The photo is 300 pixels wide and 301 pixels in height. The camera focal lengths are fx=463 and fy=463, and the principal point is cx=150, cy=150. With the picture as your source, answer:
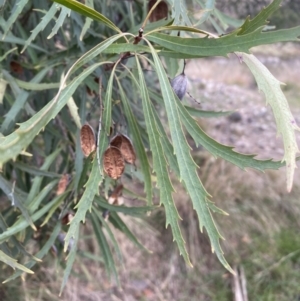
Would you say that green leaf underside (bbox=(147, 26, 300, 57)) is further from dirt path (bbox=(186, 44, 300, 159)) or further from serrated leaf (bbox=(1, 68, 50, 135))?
dirt path (bbox=(186, 44, 300, 159))

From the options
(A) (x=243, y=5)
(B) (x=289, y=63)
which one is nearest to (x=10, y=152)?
(A) (x=243, y=5)

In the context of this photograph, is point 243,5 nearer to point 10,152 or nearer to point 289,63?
point 10,152

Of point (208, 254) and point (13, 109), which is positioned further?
point (208, 254)

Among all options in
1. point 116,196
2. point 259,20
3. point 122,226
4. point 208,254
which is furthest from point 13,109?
point 208,254

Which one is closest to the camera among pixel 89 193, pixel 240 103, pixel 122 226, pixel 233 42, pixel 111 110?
pixel 233 42

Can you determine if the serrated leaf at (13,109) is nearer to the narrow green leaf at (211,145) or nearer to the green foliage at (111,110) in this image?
the green foliage at (111,110)

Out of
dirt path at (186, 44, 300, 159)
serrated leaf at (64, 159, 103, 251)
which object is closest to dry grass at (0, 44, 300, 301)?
dirt path at (186, 44, 300, 159)

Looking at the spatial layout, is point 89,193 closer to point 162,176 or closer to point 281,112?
point 162,176
